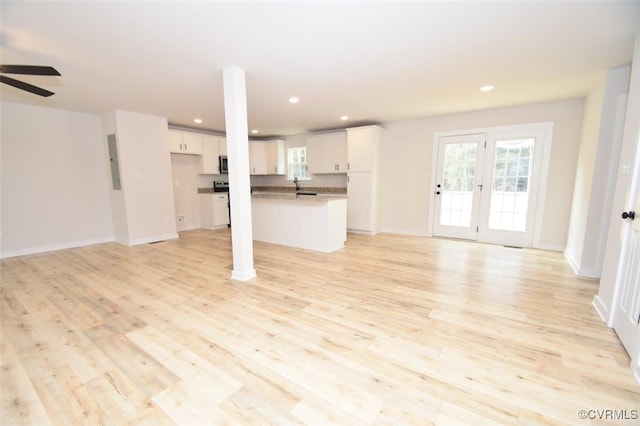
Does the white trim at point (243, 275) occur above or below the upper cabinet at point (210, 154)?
below

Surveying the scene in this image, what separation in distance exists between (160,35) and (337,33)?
4.98ft

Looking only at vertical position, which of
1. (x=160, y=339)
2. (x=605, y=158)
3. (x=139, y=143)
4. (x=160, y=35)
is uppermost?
(x=160, y=35)

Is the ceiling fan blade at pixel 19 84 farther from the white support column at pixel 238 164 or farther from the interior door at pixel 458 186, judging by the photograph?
the interior door at pixel 458 186

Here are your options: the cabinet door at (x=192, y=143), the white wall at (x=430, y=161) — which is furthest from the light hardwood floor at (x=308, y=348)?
the cabinet door at (x=192, y=143)

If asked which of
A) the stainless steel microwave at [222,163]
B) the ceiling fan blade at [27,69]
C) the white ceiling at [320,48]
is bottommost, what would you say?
the stainless steel microwave at [222,163]

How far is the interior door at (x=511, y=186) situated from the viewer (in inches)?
178

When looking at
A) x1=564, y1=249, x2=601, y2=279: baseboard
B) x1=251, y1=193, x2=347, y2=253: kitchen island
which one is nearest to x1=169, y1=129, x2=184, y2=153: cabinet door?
x1=251, y1=193, x2=347, y2=253: kitchen island

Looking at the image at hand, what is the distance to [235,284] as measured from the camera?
3.16m

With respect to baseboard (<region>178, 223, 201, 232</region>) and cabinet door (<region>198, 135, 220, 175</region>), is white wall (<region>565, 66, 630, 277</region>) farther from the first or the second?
baseboard (<region>178, 223, 201, 232</region>)

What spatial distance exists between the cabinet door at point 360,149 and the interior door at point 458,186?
140 cm

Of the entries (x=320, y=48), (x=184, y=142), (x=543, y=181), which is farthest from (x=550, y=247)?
(x=184, y=142)

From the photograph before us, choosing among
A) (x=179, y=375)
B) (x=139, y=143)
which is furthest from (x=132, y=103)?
(x=179, y=375)

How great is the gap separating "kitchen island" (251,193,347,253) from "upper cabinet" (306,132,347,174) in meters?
1.63

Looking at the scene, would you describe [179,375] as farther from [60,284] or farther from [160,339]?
[60,284]
